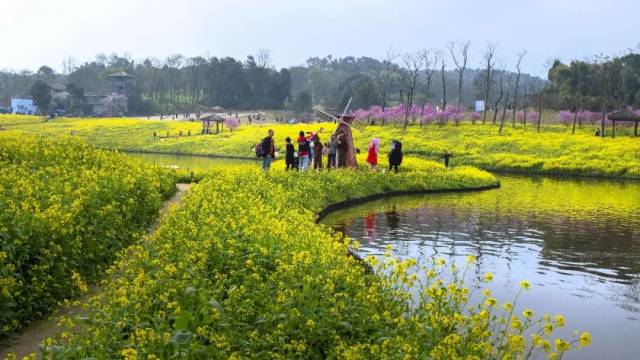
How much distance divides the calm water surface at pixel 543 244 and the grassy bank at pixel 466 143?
16971 mm

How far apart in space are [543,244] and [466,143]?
43514mm

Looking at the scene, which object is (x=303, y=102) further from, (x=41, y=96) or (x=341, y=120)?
(x=341, y=120)

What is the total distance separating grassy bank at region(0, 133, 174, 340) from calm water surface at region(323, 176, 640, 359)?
19.9ft

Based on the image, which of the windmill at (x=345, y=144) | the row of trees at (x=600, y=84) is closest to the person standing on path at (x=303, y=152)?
the windmill at (x=345, y=144)

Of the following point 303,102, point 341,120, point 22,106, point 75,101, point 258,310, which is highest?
point 303,102

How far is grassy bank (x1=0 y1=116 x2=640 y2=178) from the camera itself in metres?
47.1

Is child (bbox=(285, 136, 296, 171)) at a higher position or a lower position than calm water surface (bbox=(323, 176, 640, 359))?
higher

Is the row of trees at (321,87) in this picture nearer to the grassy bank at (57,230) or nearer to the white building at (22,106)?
the white building at (22,106)

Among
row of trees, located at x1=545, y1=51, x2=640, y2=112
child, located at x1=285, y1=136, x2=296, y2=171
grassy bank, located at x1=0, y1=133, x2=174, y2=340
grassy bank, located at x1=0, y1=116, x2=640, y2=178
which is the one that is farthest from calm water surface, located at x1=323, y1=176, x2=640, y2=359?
row of trees, located at x1=545, y1=51, x2=640, y2=112

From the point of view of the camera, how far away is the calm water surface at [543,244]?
11495 mm

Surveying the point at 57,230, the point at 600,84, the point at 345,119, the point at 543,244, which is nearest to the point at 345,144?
the point at 345,119

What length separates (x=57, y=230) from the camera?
9.32 metres

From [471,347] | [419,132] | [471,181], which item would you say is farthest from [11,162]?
[419,132]

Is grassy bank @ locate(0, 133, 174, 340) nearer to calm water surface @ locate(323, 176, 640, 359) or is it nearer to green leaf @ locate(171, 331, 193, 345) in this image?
green leaf @ locate(171, 331, 193, 345)
